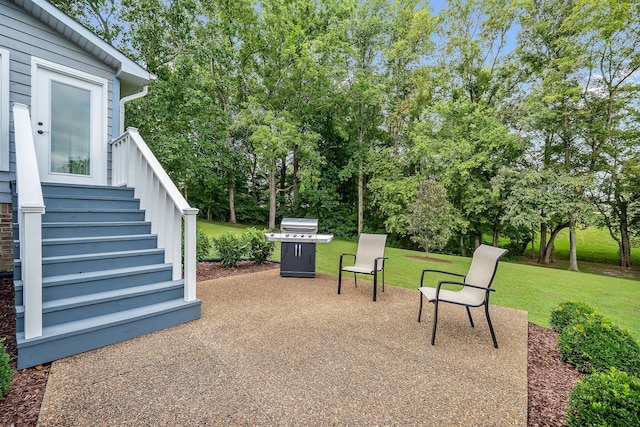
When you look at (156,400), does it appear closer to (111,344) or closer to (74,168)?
(111,344)

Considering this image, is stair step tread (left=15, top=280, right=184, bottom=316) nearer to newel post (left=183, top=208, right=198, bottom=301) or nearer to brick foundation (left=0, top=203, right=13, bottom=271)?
newel post (left=183, top=208, right=198, bottom=301)

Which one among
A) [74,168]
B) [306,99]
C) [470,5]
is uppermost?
[470,5]

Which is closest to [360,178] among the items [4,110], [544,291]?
[544,291]

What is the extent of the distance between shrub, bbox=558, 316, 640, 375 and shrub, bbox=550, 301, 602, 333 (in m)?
0.15

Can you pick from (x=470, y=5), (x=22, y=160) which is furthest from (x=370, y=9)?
(x=22, y=160)

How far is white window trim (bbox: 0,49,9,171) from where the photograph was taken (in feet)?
13.1

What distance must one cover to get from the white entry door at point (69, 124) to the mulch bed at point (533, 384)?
6.75 feet

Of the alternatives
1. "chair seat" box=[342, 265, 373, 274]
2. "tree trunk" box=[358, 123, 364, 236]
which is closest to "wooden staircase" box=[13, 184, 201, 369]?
"chair seat" box=[342, 265, 373, 274]

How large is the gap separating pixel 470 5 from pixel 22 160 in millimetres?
18963

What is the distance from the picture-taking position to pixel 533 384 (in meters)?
2.42

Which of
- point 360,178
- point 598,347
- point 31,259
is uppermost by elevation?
point 360,178

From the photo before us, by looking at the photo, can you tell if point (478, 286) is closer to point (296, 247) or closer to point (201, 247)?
point (296, 247)

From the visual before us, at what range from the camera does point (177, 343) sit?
2.85 m

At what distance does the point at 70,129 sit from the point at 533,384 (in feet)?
21.8
